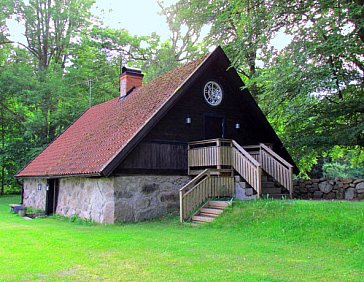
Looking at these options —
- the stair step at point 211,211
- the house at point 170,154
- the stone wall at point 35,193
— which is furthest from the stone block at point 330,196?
the stone wall at point 35,193

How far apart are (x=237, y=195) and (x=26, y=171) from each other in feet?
38.8

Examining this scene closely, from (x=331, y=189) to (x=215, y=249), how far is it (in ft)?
31.8

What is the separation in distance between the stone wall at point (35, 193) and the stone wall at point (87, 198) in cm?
186

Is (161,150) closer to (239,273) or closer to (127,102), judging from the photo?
(127,102)

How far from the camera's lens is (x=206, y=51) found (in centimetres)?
2347

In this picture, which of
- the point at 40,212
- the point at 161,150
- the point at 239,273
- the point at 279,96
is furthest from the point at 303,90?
the point at 40,212

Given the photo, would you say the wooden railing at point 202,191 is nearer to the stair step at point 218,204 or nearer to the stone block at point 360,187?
the stair step at point 218,204

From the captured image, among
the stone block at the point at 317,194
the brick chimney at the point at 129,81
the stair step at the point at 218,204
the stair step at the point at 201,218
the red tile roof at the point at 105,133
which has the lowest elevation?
the stair step at the point at 201,218

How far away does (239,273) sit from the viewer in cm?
562

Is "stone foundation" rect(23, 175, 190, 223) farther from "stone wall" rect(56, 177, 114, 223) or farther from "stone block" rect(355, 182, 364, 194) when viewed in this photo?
"stone block" rect(355, 182, 364, 194)

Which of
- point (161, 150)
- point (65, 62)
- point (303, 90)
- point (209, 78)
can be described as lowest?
point (161, 150)

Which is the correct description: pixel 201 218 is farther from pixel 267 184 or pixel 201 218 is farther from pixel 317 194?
pixel 317 194

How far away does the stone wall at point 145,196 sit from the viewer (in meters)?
12.1

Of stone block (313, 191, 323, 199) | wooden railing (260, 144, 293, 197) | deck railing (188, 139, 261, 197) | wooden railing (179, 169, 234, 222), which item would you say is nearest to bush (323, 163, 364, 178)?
stone block (313, 191, 323, 199)
